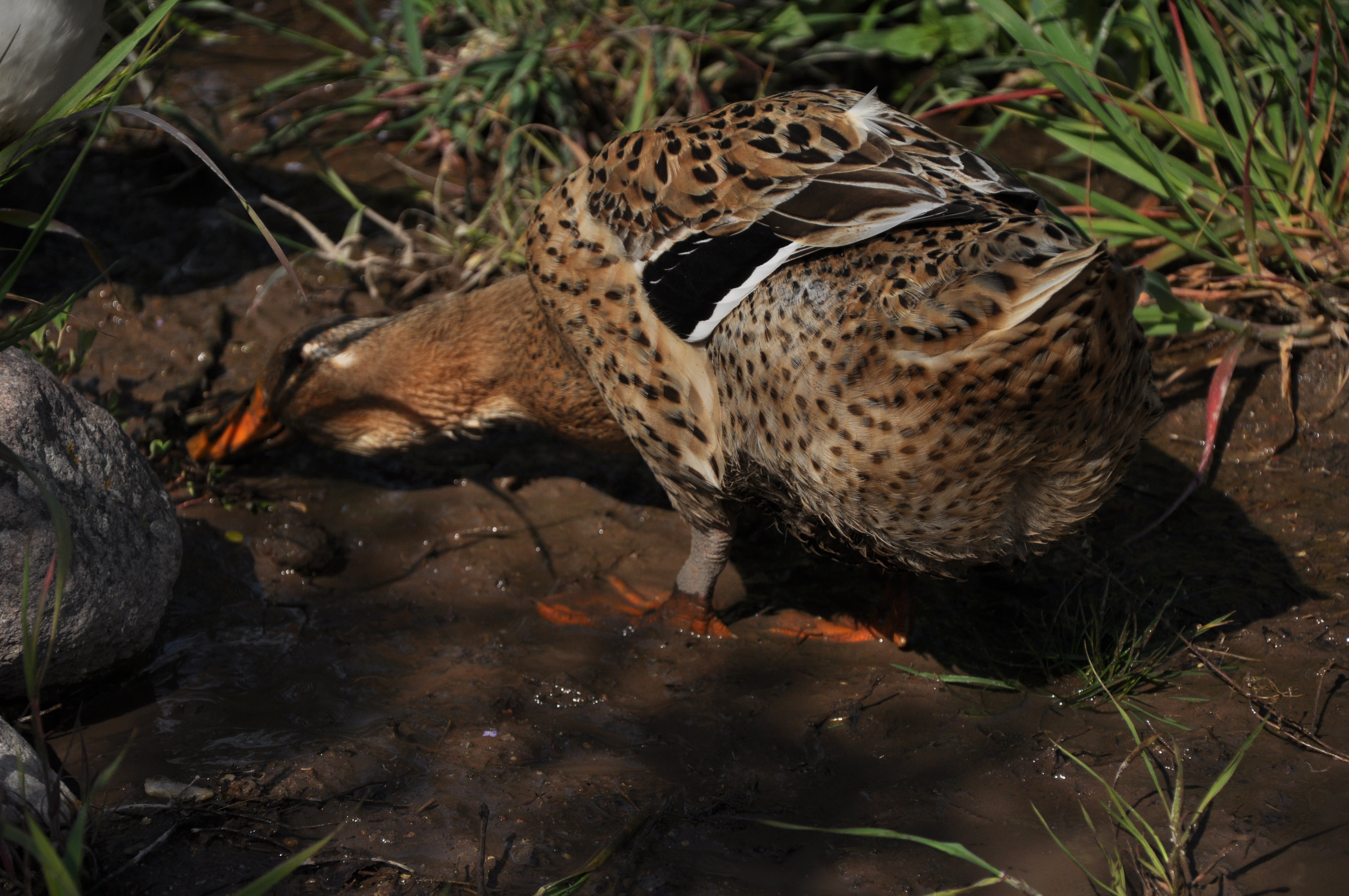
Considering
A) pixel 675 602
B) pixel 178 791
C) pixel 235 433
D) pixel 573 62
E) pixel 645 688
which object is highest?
pixel 573 62

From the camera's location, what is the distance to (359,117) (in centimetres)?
516

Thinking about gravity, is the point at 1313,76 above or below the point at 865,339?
above

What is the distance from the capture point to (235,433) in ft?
12.6

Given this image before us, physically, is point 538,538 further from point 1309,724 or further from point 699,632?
point 1309,724

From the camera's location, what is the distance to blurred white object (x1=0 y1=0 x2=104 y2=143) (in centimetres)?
290

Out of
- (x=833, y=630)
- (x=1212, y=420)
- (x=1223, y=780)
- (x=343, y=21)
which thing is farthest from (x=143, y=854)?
(x=343, y=21)

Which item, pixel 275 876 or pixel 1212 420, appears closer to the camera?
pixel 275 876

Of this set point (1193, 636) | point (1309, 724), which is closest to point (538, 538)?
point (1193, 636)

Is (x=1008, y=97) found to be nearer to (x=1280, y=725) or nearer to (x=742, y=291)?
(x=742, y=291)

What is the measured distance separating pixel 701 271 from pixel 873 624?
4.40 ft

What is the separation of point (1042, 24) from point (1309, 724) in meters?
2.54

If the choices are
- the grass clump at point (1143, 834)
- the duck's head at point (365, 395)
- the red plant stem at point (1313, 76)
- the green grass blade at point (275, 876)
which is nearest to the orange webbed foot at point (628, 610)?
the duck's head at point (365, 395)

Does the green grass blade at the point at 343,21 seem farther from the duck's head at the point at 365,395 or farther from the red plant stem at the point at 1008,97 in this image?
the red plant stem at the point at 1008,97

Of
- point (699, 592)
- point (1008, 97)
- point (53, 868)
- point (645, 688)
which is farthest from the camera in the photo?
point (1008, 97)
